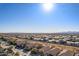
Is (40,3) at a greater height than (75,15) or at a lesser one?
greater

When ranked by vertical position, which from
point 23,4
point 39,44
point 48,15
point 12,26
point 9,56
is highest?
point 23,4

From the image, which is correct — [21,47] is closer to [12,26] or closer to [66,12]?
[12,26]

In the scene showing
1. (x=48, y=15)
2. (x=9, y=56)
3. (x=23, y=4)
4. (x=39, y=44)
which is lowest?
(x=9, y=56)

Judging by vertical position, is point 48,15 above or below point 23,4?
below

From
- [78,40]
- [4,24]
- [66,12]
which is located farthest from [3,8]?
[78,40]

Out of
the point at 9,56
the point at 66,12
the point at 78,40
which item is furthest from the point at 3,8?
the point at 78,40

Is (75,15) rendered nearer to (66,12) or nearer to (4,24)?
(66,12)

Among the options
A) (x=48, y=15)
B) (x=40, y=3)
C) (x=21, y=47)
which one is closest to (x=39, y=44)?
(x=21, y=47)

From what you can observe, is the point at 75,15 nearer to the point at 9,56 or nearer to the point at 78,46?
the point at 78,46
